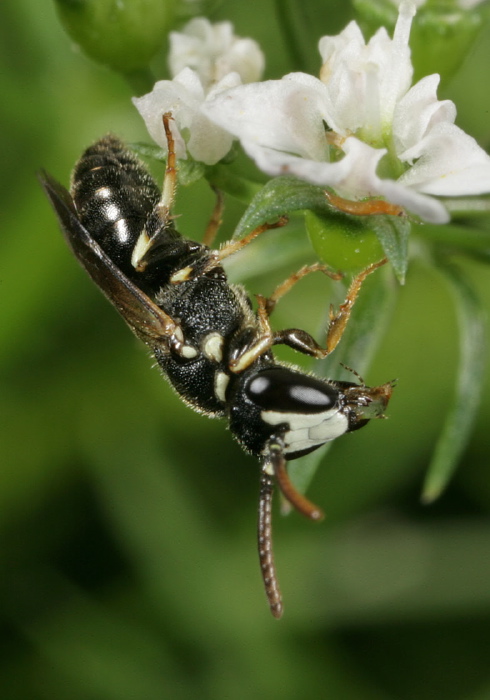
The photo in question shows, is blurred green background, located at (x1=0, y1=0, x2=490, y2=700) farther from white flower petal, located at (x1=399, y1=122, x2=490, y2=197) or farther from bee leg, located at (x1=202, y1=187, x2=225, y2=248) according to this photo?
white flower petal, located at (x1=399, y1=122, x2=490, y2=197)

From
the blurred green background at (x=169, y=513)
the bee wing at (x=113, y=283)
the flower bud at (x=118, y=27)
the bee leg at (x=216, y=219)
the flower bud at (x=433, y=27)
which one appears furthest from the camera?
the blurred green background at (x=169, y=513)

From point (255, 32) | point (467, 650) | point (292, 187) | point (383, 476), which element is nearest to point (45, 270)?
→ point (255, 32)

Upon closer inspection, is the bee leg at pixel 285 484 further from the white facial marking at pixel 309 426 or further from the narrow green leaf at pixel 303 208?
the narrow green leaf at pixel 303 208

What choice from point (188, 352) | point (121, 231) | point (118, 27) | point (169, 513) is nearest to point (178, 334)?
point (188, 352)

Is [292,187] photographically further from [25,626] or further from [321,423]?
[25,626]

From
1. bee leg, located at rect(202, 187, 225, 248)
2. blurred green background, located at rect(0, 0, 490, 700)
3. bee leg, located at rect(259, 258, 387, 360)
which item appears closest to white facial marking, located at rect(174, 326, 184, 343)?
bee leg, located at rect(259, 258, 387, 360)

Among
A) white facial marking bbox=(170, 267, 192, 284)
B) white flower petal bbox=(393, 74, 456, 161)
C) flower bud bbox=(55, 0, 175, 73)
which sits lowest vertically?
white facial marking bbox=(170, 267, 192, 284)

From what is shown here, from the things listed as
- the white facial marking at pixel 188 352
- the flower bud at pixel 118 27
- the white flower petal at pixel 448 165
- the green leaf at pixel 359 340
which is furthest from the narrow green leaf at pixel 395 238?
the flower bud at pixel 118 27
